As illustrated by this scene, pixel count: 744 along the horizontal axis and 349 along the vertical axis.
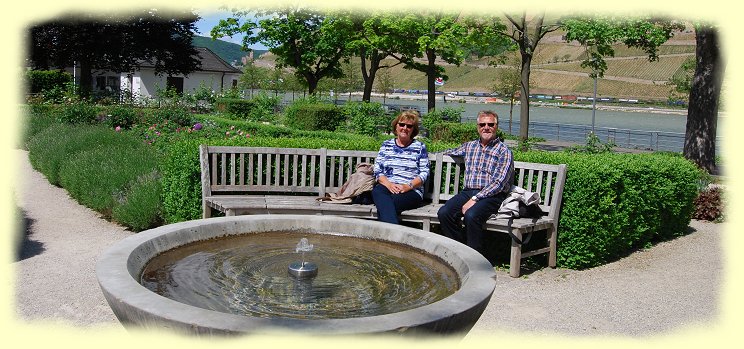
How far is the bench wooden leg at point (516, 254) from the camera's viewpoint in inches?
282

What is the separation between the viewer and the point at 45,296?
20.2 ft

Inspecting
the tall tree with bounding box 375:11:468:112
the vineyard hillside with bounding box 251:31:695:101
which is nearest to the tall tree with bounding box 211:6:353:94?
the tall tree with bounding box 375:11:468:112

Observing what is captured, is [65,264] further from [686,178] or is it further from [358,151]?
[686,178]

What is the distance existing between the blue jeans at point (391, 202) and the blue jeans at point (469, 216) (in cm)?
43

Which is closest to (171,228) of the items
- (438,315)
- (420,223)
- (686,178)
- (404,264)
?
(404,264)

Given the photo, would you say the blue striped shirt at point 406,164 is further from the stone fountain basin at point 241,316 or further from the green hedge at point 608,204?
the stone fountain basin at point 241,316

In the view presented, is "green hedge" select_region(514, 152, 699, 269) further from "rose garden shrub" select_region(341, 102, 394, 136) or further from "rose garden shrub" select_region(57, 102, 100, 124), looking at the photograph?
"rose garden shrub" select_region(57, 102, 100, 124)

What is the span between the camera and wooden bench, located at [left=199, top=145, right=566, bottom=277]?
7457 millimetres

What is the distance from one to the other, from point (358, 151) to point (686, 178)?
4789 millimetres

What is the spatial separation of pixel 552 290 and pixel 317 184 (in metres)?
3.21

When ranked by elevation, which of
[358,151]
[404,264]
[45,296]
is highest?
[358,151]

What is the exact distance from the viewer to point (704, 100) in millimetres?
18047

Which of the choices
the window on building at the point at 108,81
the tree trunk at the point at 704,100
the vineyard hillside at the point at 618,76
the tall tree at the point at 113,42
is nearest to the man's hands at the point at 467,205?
the tree trunk at the point at 704,100

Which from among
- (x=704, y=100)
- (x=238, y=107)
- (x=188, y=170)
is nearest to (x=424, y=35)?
(x=238, y=107)
